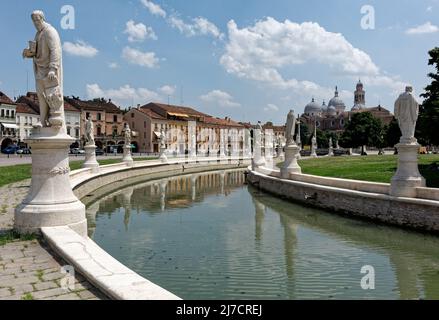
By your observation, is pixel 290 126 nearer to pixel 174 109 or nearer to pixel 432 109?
pixel 432 109

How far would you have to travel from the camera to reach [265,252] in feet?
30.7

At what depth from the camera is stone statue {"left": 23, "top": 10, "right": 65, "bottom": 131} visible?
24.2ft

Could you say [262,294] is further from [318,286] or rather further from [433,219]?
[433,219]

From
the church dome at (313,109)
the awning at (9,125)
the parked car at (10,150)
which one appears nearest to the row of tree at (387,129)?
the church dome at (313,109)

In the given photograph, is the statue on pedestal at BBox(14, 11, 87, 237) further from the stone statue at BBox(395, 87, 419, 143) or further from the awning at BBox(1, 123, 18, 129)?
the awning at BBox(1, 123, 18, 129)

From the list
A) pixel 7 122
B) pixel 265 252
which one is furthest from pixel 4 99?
pixel 265 252

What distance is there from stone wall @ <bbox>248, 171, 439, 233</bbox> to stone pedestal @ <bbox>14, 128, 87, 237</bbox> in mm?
9078

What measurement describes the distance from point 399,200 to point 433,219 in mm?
1243

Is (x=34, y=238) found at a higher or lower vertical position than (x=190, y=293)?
higher

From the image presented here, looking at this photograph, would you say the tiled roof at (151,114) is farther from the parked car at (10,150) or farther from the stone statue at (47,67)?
the stone statue at (47,67)

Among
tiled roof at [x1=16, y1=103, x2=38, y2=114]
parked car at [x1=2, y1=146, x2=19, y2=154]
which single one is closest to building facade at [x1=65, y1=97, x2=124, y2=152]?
tiled roof at [x1=16, y1=103, x2=38, y2=114]
